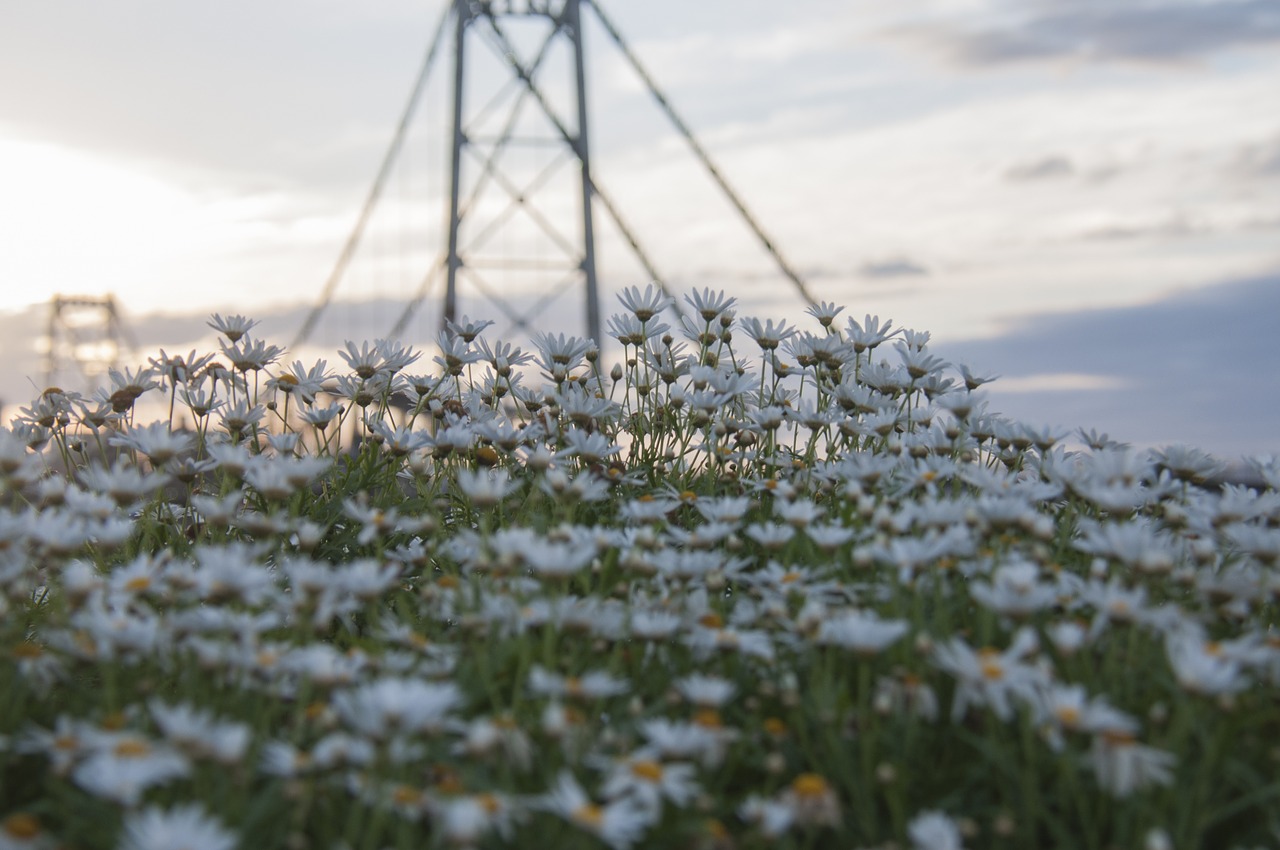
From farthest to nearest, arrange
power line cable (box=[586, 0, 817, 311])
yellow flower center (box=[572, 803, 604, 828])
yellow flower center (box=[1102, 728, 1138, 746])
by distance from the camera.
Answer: power line cable (box=[586, 0, 817, 311]) < yellow flower center (box=[1102, 728, 1138, 746]) < yellow flower center (box=[572, 803, 604, 828])

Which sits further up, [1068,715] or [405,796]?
[1068,715]

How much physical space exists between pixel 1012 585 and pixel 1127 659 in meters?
0.32

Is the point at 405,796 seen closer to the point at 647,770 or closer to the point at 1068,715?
the point at 647,770

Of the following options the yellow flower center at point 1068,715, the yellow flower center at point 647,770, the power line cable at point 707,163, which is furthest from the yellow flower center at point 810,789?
the power line cable at point 707,163

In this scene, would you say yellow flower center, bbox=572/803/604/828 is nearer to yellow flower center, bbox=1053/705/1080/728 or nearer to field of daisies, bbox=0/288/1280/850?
field of daisies, bbox=0/288/1280/850

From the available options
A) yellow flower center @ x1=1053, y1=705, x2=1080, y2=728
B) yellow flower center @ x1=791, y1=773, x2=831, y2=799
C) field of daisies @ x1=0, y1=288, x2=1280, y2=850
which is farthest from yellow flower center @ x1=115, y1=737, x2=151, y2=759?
yellow flower center @ x1=1053, y1=705, x2=1080, y2=728

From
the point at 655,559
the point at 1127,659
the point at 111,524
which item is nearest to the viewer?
the point at 1127,659

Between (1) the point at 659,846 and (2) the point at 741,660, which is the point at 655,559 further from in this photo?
(1) the point at 659,846

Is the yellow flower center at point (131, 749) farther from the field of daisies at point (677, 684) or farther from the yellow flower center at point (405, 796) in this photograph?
the yellow flower center at point (405, 796)

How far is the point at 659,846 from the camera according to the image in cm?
181

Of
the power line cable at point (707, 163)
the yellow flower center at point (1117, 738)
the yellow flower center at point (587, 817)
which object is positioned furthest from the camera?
the power line cable at point (707, 163)

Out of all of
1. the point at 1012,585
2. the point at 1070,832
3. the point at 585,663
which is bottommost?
the point at 1070,832

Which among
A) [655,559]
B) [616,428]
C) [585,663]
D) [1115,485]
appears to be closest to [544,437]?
[616,428]

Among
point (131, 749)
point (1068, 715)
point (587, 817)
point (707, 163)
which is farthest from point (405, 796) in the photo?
point (707, 163)
